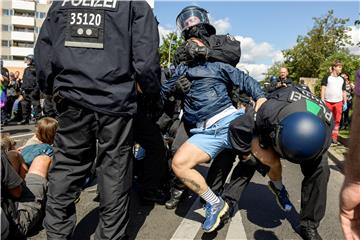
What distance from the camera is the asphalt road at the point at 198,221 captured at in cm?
349

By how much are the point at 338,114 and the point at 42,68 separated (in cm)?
736

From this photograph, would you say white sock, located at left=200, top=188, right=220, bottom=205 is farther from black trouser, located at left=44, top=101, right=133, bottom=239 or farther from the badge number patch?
the badge number patch

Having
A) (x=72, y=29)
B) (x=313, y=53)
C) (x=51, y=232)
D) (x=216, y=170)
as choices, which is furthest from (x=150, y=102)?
(x=313, y=53)

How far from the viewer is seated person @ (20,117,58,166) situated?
391 cm

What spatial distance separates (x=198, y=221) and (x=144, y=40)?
6.19 ft

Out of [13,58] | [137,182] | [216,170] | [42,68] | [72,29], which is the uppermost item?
[72,29]

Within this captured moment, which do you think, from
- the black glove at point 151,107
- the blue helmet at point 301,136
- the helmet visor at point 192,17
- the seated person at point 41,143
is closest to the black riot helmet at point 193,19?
the helmet visor at point 192,17

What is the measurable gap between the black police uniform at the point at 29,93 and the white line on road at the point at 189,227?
7.55 meters

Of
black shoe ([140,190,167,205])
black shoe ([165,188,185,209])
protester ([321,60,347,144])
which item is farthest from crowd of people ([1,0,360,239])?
protester ([321,60,347,144])

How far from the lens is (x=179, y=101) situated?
4188 millimetres

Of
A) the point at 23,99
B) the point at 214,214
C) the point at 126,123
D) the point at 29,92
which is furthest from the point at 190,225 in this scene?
the point at 23,99

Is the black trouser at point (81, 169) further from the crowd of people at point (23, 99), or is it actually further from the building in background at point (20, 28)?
the building in background at point (20, 28)

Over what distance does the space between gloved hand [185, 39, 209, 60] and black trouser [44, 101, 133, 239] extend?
1.04 m

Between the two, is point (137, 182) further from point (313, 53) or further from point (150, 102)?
point (313, 53)
